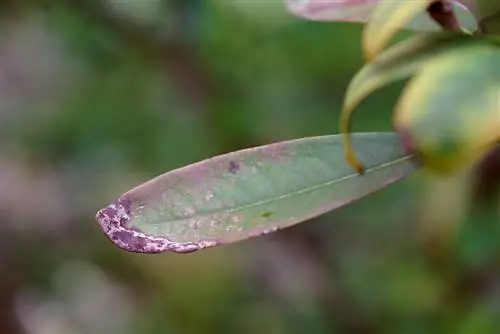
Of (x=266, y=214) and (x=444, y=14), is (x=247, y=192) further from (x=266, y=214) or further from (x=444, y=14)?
(x=444, y=14)

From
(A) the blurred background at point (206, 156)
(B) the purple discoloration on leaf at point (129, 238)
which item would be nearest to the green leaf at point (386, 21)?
(B) the purple discoloration on leaf at point (129, 238)

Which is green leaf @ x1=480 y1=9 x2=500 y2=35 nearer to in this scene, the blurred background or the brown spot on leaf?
the brown spot on leaf

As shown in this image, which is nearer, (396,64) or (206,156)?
(396,64)

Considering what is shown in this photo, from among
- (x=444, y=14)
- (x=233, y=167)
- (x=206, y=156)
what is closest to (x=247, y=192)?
(x=233, y=167)

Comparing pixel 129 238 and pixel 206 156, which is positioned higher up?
pixel 129 238

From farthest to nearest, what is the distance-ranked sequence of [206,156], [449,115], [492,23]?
1. [206,156]
2. [492,23]
3. [449,115]

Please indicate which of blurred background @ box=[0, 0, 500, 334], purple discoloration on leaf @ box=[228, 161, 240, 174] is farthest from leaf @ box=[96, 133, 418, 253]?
blurred background @ box=[0, 0, 500, 334]

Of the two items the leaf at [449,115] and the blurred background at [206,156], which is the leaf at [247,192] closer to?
the leaf at [449,115]
